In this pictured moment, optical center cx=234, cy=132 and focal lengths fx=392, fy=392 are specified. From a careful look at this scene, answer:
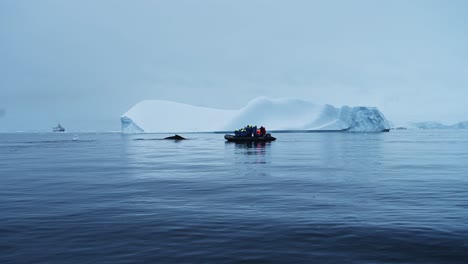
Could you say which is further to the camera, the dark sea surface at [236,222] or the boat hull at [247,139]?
the boat hull at [247,139]

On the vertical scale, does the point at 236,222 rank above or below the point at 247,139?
below

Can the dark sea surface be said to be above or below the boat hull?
below

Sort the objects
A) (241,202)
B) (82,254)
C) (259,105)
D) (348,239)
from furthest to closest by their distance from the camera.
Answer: (259,105) < (241,202) < (348,239) < (82,254)

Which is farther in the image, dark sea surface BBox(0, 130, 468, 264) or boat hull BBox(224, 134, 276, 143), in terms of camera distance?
boat hull BBox(224, 134, 276, 143)

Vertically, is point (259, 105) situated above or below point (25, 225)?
above

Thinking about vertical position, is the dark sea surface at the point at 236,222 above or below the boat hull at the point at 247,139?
below

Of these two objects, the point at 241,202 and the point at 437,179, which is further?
the point at 437,179

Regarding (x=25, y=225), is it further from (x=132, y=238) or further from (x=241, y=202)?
(x=241, y=202)

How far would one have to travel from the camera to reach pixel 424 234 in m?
8.60

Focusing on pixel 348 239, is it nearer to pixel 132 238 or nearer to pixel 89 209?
pixel 132 238

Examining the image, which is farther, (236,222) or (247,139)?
(247,139)

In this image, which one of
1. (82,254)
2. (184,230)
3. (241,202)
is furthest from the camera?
(241,202)

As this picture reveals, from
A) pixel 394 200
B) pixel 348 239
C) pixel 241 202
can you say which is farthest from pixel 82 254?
pixel 394 200

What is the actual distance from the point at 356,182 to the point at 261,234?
406 inches
